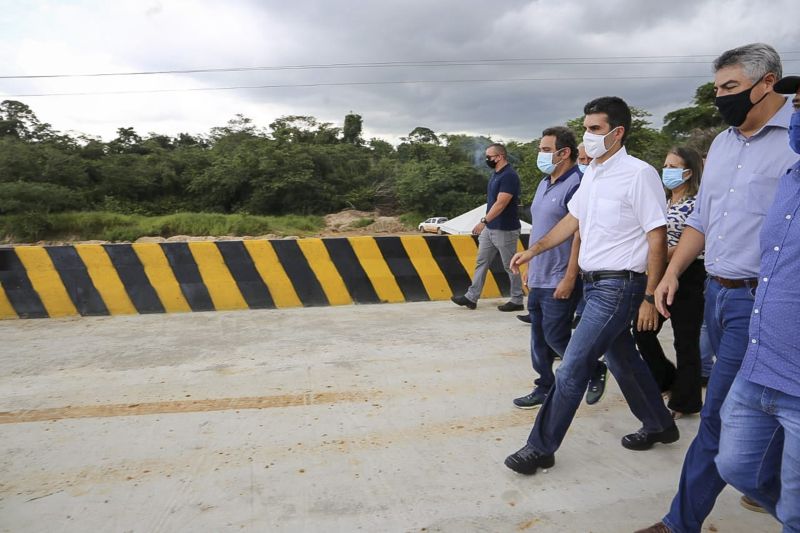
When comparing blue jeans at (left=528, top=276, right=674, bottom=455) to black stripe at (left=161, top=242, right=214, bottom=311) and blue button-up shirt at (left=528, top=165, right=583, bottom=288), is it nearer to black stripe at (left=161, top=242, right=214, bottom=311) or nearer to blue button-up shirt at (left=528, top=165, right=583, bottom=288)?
blue button-up shirt at (left=528, top=165, right=583, bottom=288)

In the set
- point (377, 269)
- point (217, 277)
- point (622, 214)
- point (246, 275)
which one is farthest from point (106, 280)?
point (622, 214)

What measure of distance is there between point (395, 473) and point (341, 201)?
38.4 meters

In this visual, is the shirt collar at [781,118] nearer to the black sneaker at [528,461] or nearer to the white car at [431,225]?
the black sneaker at [528,461]

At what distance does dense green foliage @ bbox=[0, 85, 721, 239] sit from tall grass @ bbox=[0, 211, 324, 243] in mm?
67

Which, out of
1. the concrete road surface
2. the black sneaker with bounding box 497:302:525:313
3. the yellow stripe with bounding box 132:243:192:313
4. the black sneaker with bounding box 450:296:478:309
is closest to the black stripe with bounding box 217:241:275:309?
the yellow stripe with bounding box 132:243:192:313

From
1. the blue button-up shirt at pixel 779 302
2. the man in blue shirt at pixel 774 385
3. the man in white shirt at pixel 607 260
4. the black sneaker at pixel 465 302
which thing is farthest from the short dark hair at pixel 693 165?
the black sneaker at pixel 465 302

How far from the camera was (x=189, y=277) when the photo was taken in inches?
270

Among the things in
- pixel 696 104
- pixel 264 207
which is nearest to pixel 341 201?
pixel 264 207

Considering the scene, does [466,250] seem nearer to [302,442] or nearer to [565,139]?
[565,139]

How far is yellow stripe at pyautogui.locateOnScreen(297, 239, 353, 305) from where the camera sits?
23.4 ft

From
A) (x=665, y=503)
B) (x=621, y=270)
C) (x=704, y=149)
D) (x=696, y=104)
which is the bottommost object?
(x=665, y=503)

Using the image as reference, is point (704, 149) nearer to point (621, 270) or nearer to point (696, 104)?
point (621, 270)

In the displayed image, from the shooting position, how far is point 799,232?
1771 millimetres

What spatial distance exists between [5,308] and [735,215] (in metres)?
7.17
